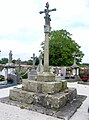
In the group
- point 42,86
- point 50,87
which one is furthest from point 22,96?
point 50,87

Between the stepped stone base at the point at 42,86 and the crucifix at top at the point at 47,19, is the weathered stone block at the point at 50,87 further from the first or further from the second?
the crucifix at top at the point at 47,19

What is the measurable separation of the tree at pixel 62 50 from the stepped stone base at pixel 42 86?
95.9 feet

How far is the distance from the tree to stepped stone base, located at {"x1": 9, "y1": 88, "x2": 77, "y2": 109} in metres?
29.4

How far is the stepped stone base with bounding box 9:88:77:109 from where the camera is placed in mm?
7043

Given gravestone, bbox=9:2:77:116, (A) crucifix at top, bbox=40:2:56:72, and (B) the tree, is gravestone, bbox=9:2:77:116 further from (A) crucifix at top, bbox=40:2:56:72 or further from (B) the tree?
(B) the tree

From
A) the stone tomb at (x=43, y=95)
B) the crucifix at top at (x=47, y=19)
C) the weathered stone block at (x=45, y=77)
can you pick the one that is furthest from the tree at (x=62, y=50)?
the stone tomb at (x=43, y=95)

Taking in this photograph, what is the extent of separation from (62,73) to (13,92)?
16.4 m

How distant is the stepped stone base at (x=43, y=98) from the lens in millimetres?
7043

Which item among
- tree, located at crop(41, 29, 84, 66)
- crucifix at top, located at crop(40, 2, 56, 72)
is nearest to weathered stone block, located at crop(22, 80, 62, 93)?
crucifix at top, located at crop(40, 2, 56, 72)

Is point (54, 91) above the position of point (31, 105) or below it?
above

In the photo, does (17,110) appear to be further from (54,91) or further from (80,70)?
(80,70)

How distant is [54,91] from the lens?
7746 millimetres

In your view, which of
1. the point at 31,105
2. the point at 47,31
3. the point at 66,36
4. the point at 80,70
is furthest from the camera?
the point at 66,36

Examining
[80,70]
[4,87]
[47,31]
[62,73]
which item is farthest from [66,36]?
[47,31]
